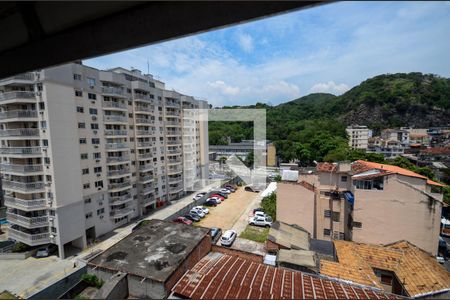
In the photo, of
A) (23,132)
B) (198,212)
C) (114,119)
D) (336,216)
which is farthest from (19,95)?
(336,216)

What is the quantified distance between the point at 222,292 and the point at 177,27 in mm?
7591

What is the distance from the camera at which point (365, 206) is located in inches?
456

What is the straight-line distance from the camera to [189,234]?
1080 cm

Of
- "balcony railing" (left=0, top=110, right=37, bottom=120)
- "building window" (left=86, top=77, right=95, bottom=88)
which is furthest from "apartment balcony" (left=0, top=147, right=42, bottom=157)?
"building window" (left=86, top=77, right=95, bottom=88)

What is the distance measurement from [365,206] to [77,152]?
17853mm

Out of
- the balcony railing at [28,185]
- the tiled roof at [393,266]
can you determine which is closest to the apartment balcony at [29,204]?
the balcony railing at [28,185]

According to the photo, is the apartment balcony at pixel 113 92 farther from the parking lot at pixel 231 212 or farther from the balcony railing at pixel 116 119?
the parking lot at pixel 231 212

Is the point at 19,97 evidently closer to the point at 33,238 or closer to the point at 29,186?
the point at 29,186

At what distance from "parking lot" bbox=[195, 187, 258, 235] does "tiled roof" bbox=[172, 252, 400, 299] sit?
9.14m

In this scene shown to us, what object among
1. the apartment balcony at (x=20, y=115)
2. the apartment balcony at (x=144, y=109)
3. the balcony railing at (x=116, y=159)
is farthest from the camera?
the apartment balcony at (x=144, y=109)

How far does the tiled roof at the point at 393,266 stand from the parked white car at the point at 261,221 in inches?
275

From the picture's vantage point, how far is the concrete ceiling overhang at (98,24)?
172cm

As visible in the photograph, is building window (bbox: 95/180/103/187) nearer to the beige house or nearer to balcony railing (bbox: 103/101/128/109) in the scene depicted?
balcony railing (bbox: 103/101/128/109)

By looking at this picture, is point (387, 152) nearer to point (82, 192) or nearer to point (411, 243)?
point (411, 243)
